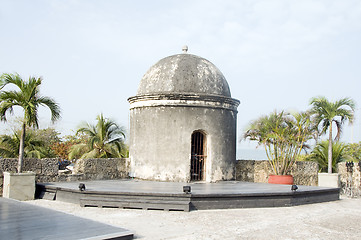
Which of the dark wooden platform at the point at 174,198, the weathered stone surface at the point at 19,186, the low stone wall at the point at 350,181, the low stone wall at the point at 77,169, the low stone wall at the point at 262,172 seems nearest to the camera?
the dark wooden platform at the point at 174,198

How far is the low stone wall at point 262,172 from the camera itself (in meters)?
15.7

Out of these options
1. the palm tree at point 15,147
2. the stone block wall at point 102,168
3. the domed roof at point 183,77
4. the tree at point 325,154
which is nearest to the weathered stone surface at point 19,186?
the stone block wall at point 102,168

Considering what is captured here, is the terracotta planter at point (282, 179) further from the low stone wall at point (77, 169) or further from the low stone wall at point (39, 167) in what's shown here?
the low stone wall at point (39, 167)

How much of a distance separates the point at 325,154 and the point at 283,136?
176 inches

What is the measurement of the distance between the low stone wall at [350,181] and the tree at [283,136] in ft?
5.98

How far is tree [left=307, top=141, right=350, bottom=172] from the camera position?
17656 mm

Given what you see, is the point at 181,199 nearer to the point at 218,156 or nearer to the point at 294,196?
the point at 294,196

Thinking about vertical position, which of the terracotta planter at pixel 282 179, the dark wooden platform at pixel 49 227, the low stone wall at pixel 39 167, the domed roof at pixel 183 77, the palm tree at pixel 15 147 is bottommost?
the dark wooden platform at pixel 49 227

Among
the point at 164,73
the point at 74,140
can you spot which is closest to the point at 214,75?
the point at 164,73

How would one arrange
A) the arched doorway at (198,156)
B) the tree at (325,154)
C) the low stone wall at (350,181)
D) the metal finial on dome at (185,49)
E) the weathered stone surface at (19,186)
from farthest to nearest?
the tree at (325,154) < the metal finial on dome at (185,49) < the low stone wall at (350,181) < the arched doorway at (198,156) < the weathered stone surface at (19,186)

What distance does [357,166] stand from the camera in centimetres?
1474

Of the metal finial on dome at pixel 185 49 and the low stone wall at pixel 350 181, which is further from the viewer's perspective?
the metal finial on dome at pixel 185 49

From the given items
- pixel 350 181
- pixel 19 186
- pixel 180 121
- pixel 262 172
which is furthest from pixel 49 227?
pixel 350 181

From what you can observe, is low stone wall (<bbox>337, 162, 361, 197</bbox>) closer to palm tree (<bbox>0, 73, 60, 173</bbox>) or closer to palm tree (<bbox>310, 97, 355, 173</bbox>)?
palm tree (<bbox>310, 97, 355, 173</bbox>)
